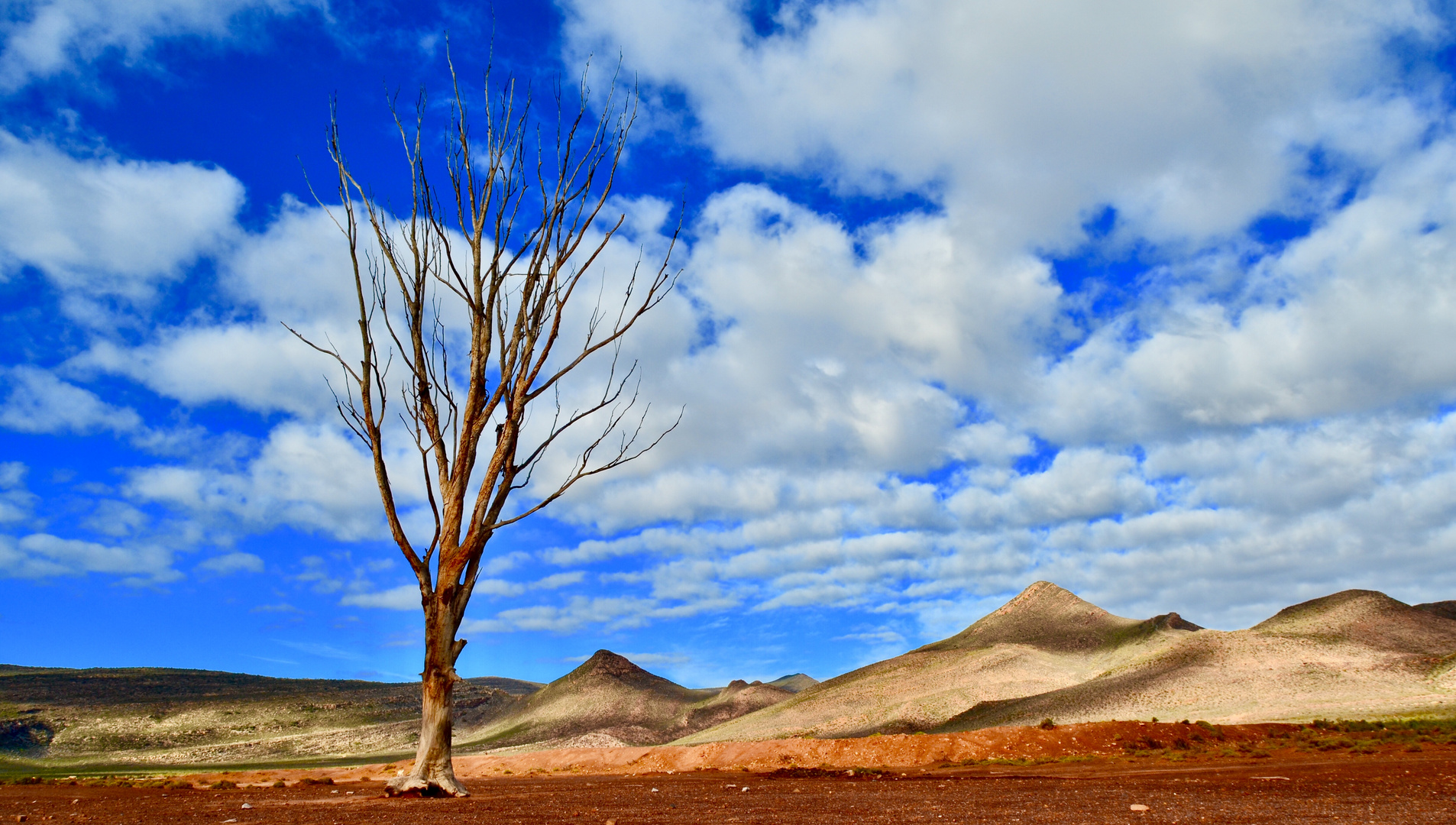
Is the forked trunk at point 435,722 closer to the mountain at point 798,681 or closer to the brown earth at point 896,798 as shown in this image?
the brown earth at point 896,798

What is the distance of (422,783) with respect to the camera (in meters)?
13.1

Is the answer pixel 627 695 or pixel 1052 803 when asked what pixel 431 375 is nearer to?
pixel 1052 803

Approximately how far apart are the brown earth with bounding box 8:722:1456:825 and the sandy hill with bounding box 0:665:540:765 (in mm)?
49348

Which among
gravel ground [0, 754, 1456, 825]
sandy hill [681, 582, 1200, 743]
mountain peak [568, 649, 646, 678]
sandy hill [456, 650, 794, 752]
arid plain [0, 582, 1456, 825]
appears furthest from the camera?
mountain peak [568, 649, 646, 678]

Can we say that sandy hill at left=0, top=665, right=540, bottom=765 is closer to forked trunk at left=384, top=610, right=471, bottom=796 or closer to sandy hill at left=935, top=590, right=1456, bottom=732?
sandy hill at left=935, top=590, right=1456, bottom=732

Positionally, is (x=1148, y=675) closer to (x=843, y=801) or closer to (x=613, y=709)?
(x=843, y=801)

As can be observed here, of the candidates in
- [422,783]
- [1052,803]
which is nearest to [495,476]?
[422,783]

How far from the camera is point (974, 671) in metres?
54.7

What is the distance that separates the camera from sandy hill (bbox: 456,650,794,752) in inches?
2630

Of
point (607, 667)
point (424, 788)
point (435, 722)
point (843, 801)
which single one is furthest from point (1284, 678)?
point (607, 667)

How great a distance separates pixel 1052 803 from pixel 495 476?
10595 mm

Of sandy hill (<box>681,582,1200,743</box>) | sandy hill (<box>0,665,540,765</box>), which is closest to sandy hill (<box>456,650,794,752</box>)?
sandy hill (<box>0,665,540,765</box>)

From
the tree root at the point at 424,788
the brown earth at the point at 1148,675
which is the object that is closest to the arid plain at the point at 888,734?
the brown earth at the point at 1148,675

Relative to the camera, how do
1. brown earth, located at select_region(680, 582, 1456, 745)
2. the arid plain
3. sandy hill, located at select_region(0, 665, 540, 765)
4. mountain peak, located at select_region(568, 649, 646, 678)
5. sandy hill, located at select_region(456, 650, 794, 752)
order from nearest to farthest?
the arid plain, brown earth, located at select_region(680, 582, 1456, 745), sandy hill, located at select_region(0, 665, 540, 765), sandy hill, located at select_region(456, 650, 794, 752), mountain peak, located at select_region(568, 649, 646, 678)
